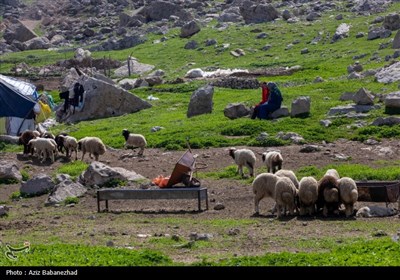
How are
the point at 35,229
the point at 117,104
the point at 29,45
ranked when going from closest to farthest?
the point at 35,229
the point at 117,104
the point at 29,45

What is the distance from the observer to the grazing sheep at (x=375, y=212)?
18500mm

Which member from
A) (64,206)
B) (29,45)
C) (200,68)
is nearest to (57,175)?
(64,206)

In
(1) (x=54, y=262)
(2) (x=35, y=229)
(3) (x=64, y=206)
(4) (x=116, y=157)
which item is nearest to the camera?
(1) (x=54, y=262)

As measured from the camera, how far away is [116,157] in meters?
29.6

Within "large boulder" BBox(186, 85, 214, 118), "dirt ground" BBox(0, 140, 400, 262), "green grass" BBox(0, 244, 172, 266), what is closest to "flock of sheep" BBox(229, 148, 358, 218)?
"dirt ground" BBox(0, 140, 400, 262)

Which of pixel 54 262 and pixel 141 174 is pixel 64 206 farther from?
pixel 54 262

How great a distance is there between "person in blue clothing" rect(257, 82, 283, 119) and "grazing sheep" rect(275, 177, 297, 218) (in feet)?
46.0

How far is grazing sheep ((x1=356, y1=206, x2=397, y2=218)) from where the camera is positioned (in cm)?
1850

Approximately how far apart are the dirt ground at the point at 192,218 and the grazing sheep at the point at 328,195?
42 centimetres

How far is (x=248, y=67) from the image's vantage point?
5500 centimetres

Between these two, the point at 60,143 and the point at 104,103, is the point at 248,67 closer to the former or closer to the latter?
the point at 104,103

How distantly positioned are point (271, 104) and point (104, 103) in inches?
415

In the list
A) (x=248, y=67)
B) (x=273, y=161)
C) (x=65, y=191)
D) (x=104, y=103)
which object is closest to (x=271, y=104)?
(x=273, y=161)
